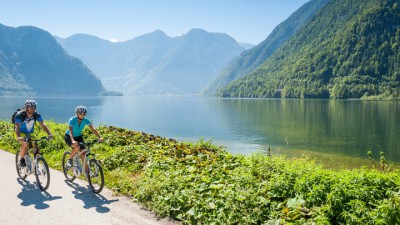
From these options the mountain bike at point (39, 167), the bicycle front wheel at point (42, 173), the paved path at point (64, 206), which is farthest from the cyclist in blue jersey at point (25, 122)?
the paved path at point (64, 206)

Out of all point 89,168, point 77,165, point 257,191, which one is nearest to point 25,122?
point 77,165

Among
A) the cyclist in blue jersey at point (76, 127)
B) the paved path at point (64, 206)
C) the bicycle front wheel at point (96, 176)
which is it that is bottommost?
the paved path at point (64, 206)

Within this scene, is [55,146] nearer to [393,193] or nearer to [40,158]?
[40,158]

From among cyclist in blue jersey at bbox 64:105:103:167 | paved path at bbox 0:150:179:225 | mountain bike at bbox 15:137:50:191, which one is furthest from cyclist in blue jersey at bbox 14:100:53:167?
paved path at bbox 0:150:179:225

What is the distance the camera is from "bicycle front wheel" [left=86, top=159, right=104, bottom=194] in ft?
38.9

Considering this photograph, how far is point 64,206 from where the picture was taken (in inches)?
419

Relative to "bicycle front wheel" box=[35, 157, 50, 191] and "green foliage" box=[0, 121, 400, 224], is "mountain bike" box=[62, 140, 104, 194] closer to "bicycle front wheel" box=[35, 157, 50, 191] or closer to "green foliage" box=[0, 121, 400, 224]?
"green foliage" box=[0, 121, 400, 224]

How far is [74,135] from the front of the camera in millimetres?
12867

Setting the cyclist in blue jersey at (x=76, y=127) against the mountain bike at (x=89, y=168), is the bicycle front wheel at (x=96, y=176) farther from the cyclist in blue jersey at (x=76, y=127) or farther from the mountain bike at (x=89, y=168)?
the cyclist in blue jersey at (x=76, y=127)

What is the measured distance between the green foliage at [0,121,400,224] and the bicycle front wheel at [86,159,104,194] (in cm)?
66

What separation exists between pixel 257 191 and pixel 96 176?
568cm

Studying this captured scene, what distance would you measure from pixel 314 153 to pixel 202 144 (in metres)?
26.5

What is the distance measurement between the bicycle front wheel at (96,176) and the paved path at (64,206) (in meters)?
0.23

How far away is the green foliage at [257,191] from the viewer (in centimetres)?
823
